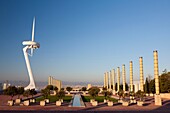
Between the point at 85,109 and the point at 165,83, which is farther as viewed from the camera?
the point at 165,83

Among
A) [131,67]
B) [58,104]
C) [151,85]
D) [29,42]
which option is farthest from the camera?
[29,42]

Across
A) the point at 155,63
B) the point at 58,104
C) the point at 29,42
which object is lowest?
the point at 58,104

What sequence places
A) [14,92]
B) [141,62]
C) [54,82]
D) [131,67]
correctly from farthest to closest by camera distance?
[54,82] → [131,67] → [141,62] → [14,92]

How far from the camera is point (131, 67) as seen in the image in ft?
126

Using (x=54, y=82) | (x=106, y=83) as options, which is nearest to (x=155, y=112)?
(x=106, y=83)

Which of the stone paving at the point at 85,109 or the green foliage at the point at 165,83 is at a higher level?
the green foliage at the point at 165,83

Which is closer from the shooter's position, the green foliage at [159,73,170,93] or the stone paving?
the stone paving

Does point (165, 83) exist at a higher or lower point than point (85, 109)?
higher

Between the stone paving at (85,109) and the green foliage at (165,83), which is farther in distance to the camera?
the green foliage at (165,83)

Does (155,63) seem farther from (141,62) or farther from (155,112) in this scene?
(155,112)

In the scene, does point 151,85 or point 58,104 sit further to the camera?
point 151,85

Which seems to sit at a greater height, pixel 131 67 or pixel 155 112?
pixel 131 67

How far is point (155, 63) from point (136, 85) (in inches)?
1470

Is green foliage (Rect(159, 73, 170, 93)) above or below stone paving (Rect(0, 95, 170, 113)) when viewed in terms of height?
above
